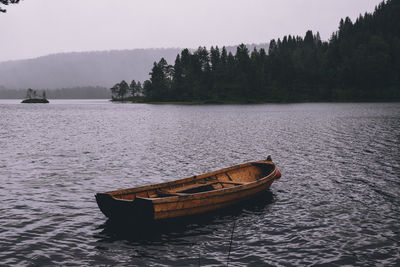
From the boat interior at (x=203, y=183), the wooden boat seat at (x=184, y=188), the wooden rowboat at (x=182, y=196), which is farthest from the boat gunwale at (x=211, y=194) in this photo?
the wooden boat seat at (x=184, y=188)

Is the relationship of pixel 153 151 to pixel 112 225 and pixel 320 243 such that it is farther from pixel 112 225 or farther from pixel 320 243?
pixel 320 243

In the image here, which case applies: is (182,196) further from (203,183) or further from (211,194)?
(203,183)

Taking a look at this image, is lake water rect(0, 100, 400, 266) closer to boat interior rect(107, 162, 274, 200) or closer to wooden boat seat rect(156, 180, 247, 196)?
boat interior rect(107, 162, 274, 200)

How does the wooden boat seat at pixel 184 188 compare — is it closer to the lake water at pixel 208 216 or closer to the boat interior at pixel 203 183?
the boat interior at pixel 203 183

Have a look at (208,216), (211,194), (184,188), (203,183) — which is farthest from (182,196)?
(203,183)

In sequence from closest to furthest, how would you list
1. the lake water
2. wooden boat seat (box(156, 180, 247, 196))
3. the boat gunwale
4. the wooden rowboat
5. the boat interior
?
the lake water < the wooden rowboat < the boat gunwale < the boat interior < wooden boat seat (box(156, 180, 247, 196))

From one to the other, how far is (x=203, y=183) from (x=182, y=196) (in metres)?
4.22

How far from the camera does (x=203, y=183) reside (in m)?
20.4

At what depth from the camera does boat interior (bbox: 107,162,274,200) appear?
57.2 ft

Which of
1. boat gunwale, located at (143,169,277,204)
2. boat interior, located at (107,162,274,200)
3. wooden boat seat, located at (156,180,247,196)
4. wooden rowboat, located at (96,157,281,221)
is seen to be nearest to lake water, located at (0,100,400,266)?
wooden rowboat, located at (96,157,281,221)

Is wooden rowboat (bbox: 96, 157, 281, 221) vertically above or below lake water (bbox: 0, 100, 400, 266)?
above

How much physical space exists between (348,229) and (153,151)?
87.1 feet

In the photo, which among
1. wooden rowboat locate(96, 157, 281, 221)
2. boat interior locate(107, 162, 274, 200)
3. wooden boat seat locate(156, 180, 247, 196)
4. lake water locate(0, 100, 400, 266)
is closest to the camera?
lake water locate(0, 100, 400, 266)

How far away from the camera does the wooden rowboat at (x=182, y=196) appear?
50.6ft
